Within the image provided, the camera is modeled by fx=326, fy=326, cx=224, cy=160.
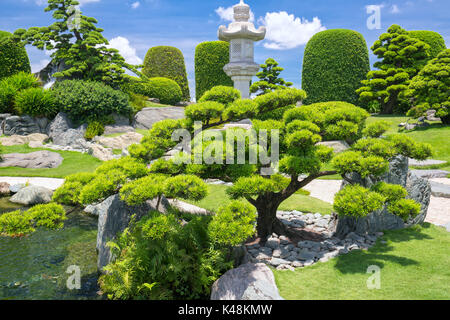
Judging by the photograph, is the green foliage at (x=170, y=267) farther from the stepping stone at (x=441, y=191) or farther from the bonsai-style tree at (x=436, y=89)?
the bonsai-style tree at (x=436, y=89)

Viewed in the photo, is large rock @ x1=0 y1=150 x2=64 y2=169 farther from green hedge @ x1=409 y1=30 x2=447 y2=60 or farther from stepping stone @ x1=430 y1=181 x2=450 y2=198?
green hedge @ x1=409 y1=30 x2=447 y2=60

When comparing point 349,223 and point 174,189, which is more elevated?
point 174,189

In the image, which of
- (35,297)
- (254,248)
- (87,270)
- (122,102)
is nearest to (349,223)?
(254,248)

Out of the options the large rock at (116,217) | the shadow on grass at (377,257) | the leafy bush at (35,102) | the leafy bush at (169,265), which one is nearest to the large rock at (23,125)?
the leafy bush at (35,102)

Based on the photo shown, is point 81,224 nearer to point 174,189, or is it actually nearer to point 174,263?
point 174,263

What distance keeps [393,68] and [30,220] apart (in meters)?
23.7

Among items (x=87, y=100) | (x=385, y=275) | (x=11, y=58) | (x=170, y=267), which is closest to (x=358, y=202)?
(x=385, y=275)

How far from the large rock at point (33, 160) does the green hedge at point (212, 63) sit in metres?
14.8

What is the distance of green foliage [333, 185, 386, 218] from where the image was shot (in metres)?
4.15

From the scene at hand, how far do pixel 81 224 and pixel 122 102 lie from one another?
1184 cm

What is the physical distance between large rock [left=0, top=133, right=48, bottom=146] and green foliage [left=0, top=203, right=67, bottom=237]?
13912mm

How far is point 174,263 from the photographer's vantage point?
4.45 metres
